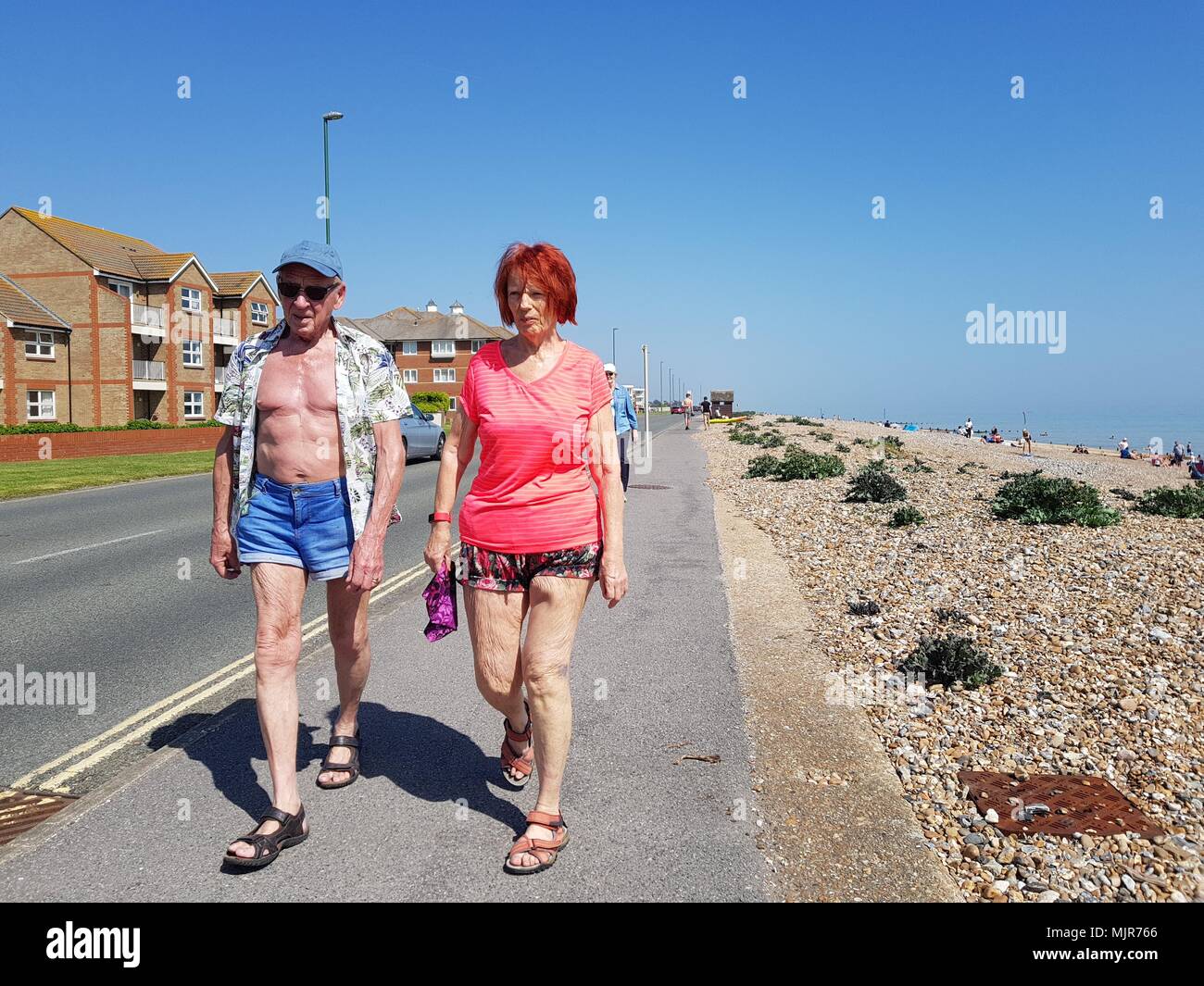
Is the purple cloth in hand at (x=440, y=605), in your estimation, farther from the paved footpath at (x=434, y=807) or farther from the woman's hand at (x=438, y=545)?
the paved footpath at (x=434, y=807)

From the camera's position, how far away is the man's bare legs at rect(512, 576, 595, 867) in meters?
3.23

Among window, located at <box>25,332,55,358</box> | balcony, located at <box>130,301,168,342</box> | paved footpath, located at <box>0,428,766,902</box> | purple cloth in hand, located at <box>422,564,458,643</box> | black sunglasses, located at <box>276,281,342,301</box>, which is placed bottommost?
paved footpath, located at <box>0,428,766,902</box>

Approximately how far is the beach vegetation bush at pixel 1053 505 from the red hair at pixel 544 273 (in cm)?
988

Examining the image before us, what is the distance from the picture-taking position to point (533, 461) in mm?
3215

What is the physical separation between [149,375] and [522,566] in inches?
1913

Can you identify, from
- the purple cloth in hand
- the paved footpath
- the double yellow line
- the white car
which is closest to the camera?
the paved footpath

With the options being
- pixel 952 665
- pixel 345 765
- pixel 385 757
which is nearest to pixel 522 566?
pixel 345 765

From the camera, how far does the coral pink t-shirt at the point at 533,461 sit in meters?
3.21

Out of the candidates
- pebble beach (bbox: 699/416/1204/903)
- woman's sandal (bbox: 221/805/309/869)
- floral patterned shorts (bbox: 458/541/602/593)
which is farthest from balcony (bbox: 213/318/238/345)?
floral patterned shorts (bbox: 458/541/602/593)

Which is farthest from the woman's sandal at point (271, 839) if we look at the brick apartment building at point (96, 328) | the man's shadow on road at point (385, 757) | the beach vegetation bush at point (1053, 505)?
the brick apartment building at point (96, 328)

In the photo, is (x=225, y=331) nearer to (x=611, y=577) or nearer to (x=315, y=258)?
(x=315, y=258)

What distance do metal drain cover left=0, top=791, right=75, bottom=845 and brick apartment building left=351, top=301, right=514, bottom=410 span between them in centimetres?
7716

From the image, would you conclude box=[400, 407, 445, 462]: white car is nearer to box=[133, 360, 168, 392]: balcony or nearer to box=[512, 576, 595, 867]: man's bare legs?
box=[512, 576, 595, 867]: man's bare legs

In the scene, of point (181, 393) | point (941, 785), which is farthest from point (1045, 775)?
point (181, 393)
